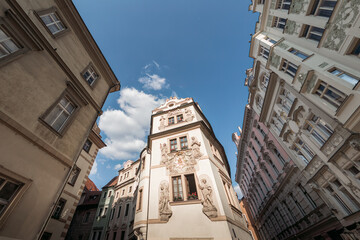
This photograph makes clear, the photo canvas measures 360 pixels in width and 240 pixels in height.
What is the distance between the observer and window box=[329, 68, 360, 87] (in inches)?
371

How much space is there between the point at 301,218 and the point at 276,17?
26014 millimetres

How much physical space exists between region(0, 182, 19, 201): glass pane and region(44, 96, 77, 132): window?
8.60 feet

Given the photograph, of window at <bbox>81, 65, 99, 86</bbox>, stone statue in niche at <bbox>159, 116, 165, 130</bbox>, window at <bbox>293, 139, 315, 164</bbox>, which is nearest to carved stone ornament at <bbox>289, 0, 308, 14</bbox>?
window at <bbox>293, 139, 315, 164</bbox>

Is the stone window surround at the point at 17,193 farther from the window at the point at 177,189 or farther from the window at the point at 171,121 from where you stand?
the window at the point at 171,121

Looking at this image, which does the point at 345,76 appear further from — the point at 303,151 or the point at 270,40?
the point at 270,40

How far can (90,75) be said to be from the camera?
10.7m

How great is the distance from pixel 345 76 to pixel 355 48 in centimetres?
211

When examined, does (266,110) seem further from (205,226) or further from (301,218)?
(205,226)

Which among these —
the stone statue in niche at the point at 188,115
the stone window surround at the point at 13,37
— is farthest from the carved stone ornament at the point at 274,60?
the stone window surround at the point at 13,37

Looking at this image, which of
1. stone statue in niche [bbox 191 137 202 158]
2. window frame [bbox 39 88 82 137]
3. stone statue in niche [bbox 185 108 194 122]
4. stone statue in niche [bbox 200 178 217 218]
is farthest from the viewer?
stone statue in niche [bbox 185 108 194 122]

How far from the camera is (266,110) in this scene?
69.9ft

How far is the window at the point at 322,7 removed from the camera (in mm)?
11220

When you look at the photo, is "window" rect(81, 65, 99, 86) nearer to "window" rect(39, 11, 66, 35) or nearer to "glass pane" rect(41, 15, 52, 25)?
"window" rect(39, 11, 66, 35)

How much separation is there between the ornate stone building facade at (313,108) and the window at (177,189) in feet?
42.6
